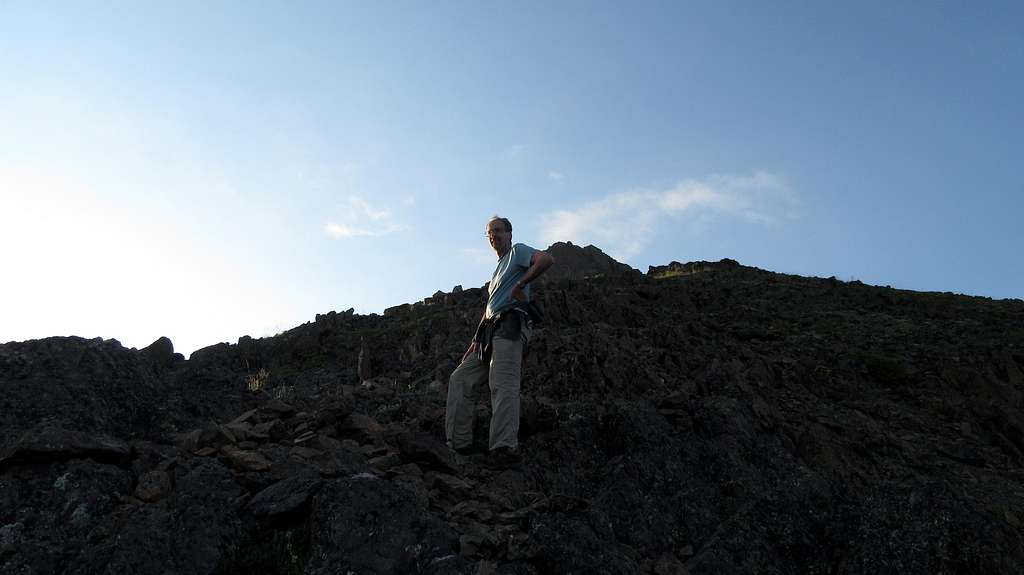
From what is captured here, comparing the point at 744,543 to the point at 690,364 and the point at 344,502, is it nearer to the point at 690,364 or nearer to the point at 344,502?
the point at 344,502

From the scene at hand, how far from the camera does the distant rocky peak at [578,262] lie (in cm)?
2192

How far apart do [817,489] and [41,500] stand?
508 cm

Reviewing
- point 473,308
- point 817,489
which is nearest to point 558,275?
point 473,308

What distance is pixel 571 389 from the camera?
8625 millimetres

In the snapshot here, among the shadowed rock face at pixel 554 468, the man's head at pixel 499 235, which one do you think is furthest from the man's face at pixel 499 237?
the shadowed rock face at pixel 554 468

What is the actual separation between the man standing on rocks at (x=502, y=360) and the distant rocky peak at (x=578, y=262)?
1520 centimetres

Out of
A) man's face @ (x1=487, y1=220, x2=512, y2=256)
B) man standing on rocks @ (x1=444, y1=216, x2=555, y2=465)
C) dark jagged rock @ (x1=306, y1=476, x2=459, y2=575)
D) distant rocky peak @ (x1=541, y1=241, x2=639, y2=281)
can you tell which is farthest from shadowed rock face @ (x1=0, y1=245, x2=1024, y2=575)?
distant rocky peak @ (x1=541, y1=241, x2=639, y2=281)

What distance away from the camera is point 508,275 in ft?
20.3

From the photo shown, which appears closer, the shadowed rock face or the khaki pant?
the shadowed rock face

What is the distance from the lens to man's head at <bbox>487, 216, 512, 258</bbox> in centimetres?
641

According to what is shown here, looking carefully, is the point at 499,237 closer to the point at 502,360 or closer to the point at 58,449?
the point at 502,360

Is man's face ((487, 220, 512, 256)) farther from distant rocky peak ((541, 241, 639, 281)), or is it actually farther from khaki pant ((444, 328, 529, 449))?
distant rocky peak ((541, 241, 639, 281))

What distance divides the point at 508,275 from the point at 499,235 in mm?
429

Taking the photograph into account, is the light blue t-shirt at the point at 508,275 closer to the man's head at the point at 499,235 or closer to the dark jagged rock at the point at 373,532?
the man's head at the point at 499,235
